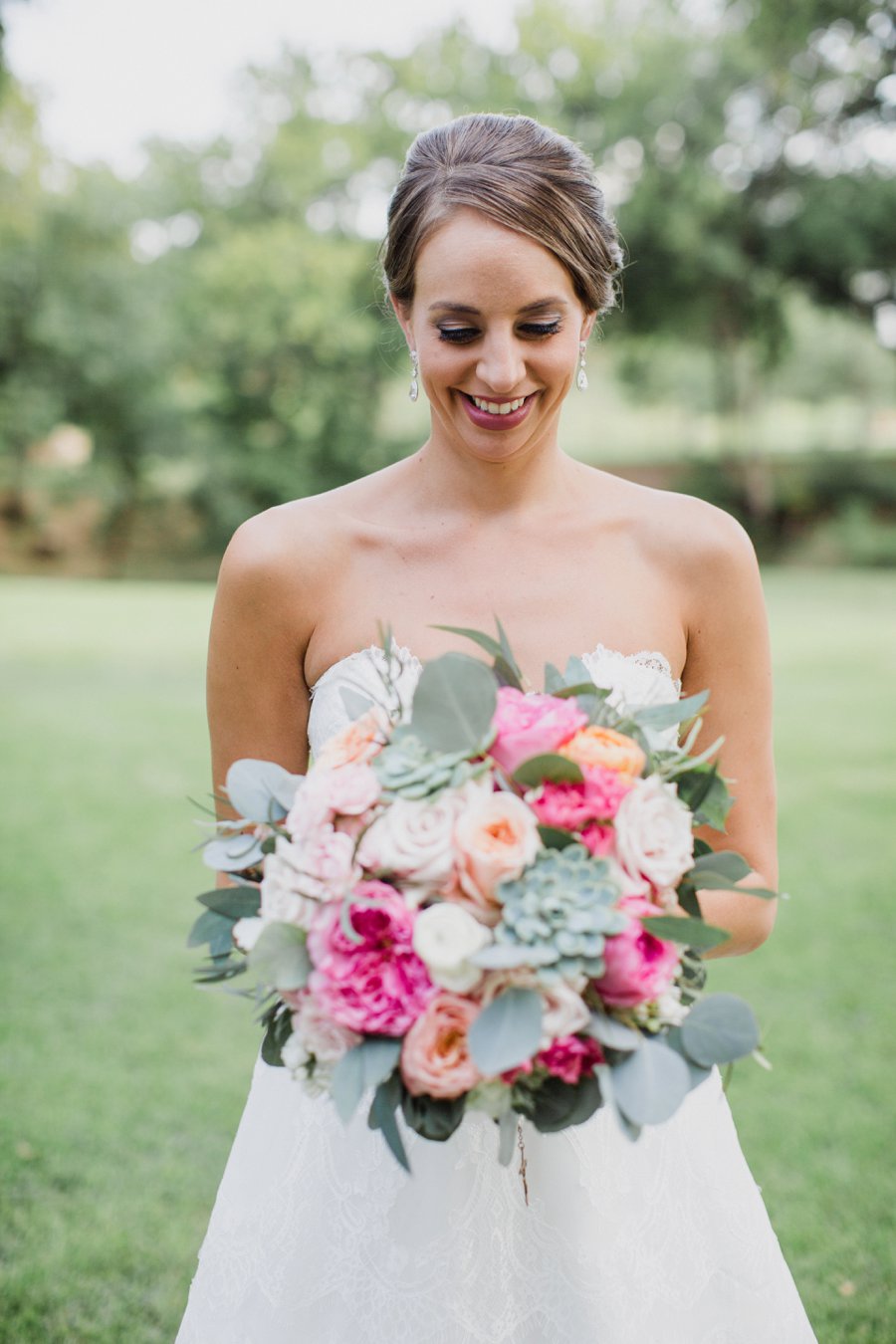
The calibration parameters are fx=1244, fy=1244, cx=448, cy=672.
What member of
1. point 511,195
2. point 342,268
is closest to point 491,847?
point 511,195

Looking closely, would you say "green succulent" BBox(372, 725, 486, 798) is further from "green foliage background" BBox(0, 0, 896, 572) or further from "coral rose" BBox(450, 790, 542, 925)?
"green foliage background" BBox(0, 0, 896, 572)

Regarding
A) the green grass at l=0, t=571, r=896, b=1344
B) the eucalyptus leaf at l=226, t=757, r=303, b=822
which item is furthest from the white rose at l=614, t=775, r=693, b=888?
the green grass at l=0, t=571, r=896, b=1344

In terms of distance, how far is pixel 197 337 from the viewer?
3309cm

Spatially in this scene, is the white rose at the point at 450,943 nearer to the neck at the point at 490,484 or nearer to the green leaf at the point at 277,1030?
the green leaf at the point at 277,1030

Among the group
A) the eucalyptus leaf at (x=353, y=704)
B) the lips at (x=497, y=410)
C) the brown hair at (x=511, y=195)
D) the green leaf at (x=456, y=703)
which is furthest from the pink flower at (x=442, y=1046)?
the brown hair at (x=511, y=195)

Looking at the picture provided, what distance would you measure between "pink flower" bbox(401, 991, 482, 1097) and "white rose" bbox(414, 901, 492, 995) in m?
0.03

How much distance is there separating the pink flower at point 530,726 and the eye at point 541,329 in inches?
35.4

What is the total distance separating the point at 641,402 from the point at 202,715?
118 feet

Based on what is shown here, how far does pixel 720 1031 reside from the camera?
1513 millimetres

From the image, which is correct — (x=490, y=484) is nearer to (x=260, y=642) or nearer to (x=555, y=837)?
(x=260, y=642)

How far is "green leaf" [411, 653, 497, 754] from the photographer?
62.1 inches

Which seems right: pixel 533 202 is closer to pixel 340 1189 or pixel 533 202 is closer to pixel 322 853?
pixel 322 853

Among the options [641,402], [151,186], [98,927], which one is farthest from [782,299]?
[98,927]

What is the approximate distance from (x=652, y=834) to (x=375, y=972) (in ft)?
1.24
